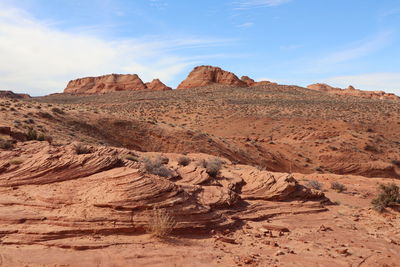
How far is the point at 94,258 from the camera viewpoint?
5.92 meters

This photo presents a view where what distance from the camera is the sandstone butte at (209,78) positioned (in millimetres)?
76188

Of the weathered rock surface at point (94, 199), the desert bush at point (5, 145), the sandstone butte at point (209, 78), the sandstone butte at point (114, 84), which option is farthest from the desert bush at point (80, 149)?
the sandstone butte at point (114, 84)

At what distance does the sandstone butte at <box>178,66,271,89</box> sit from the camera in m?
76.2

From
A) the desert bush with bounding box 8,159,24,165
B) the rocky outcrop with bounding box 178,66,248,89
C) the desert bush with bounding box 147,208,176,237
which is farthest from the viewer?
the rocky outcrop with bounding box 178,66,248,89

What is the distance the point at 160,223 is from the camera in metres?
6.92

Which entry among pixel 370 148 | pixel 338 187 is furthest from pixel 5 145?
pixel 370 148

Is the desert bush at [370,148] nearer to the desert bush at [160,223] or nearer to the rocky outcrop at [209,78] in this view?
the desert bush at [160,223]

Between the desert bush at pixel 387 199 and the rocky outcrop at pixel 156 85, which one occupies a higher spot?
the rocky outcrop at pixel 156 85

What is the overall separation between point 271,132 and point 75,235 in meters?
30.7

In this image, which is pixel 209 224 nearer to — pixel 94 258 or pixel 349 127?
pixel 94 258

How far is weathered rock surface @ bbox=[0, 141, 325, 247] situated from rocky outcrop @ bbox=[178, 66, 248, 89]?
66280 mm

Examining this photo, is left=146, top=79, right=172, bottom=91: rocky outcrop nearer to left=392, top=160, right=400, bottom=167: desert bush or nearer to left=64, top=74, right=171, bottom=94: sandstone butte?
left=64, top=74, right=171, bottom=94: sandstone butte

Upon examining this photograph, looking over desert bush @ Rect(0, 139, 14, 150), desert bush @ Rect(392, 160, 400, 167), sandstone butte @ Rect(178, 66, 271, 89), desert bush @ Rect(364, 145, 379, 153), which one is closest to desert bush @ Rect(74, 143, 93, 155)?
desert bush @ Rect(0, 139, 14, 150)

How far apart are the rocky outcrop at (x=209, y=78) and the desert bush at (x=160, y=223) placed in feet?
A: 225
